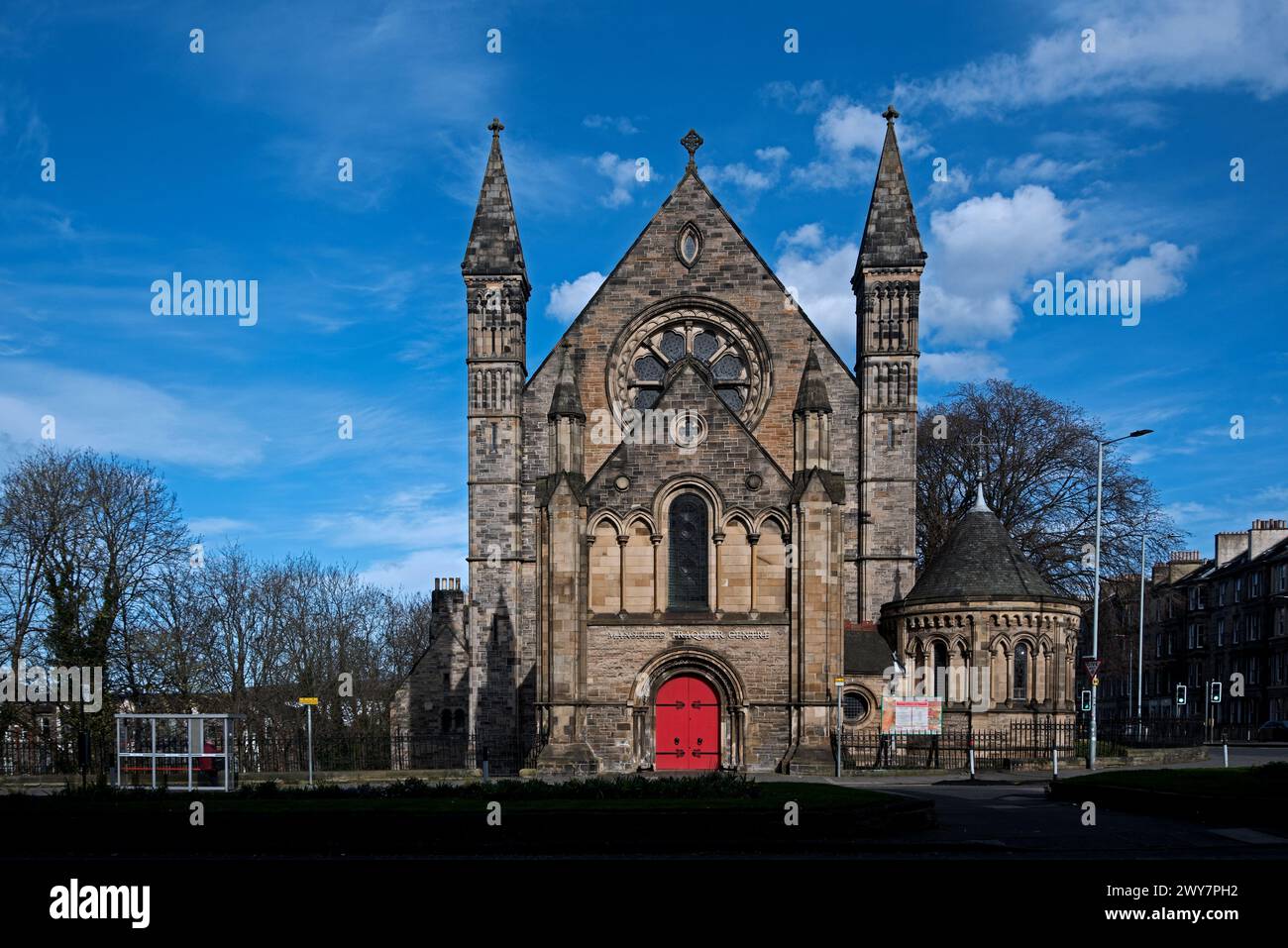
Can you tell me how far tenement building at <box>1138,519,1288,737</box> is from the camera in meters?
74.2

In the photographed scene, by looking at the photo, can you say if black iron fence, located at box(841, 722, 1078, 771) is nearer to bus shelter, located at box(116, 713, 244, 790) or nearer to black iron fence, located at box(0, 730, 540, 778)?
black iron fence, located at box(0, 730, 540, 778)

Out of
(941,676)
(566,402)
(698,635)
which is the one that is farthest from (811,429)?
(941,676)

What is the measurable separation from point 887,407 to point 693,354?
6.34 metres

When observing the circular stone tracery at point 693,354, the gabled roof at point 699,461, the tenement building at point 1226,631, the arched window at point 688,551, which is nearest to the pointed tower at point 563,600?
the gabled roof at point 699,461

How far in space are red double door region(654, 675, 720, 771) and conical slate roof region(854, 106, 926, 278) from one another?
14709 mm

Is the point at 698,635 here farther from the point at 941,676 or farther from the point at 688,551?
the point at 941,676

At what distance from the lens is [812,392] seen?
31.6m

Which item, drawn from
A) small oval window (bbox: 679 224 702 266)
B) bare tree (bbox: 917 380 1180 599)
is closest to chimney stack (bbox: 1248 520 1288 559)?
bare tree (bbox: 917 380 1180 599)

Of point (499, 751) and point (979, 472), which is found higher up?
point (979, 472)

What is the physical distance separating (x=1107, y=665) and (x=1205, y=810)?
36283mm

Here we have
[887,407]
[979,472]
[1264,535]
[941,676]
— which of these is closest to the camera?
[941,676]

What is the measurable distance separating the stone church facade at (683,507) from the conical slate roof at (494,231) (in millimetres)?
66
